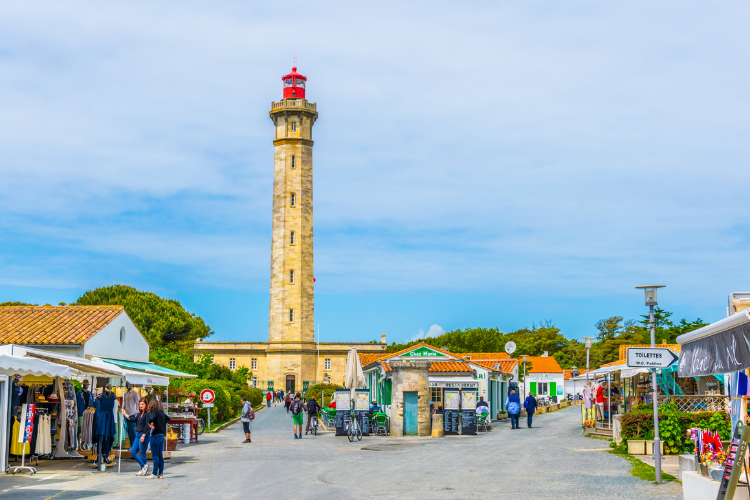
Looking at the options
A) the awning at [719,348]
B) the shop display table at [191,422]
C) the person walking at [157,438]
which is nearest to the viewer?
the awning at [719,348]

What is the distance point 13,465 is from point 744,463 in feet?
43.1

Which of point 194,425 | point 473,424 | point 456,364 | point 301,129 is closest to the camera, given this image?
point 194,425

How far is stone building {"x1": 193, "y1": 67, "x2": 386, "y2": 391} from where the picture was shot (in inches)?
2549

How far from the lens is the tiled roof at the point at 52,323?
23953 millimetres

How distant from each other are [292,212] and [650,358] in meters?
54.2

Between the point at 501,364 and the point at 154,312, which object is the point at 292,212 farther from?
the point at 501,364

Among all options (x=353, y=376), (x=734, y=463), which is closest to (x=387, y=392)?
(x=353, y=376)

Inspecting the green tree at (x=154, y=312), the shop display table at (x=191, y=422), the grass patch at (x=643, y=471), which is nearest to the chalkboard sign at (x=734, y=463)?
the grass patch at (x=643, y=471)

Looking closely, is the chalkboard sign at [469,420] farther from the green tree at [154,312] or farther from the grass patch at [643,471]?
the green tree at [154,312]

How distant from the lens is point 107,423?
611 inches

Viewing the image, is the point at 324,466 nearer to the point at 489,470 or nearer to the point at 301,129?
the point at 489,470

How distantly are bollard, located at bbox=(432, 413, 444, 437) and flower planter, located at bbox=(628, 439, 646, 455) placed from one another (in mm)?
8469

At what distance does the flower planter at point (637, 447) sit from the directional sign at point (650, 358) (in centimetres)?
651

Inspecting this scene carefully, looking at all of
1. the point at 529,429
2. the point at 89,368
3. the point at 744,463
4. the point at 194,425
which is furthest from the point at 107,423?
the point at 529,429
